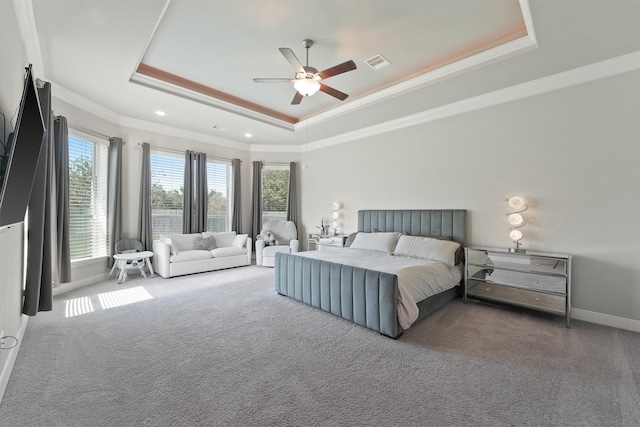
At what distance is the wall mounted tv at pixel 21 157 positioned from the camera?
1487mm

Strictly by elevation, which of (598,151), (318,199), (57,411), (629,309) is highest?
(598,151)

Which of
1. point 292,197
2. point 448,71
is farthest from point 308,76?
point 292,197

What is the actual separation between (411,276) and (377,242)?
1.57m

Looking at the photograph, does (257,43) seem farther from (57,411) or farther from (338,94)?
(57,411)

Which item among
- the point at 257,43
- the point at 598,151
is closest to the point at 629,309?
the point at 598,151

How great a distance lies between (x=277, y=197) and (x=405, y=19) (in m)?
5.21

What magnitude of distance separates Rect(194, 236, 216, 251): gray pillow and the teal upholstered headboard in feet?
10.4

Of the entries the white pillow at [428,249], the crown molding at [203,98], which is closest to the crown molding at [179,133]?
the crown molding at [203,98]

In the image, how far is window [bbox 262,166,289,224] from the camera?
7.25 metres

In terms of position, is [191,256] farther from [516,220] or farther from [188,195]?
[516,220]

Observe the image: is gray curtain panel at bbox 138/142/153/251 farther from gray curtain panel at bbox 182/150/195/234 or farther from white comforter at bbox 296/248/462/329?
white comforter at bbox 296/248/462/329

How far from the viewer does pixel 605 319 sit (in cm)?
314

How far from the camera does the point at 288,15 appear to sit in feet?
8.81

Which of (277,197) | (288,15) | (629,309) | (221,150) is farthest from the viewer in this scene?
(277,197)
